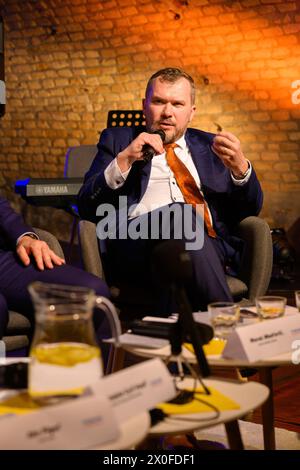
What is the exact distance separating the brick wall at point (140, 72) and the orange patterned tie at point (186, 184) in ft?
10.8

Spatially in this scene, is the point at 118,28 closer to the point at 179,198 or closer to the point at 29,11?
the point at 29,11

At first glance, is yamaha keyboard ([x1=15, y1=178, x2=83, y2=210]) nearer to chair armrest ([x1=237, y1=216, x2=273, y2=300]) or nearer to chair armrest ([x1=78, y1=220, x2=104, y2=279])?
chair armrest ([x1=78, y1=220, x2=104, y2=279])

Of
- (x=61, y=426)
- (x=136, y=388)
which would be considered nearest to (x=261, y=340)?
(x=136, y=388)

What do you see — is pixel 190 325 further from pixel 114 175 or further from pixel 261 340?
pixel 114 175

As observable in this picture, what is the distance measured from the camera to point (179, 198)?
2.96 metres

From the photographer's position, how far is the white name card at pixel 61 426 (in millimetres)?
959

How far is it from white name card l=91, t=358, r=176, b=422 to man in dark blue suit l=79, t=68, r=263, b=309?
1454 millimetres

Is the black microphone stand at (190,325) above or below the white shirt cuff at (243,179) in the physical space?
below

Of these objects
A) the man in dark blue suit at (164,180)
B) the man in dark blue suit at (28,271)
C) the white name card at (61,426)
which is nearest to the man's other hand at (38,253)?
the man in dark blue suit at (28,271)

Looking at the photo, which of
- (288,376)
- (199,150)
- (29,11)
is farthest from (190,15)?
(288,376)

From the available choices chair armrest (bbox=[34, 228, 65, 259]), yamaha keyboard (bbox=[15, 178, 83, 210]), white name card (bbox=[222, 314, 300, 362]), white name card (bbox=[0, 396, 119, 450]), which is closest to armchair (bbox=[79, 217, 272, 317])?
chair armrest (bbox=[34, 228, 65, 259])

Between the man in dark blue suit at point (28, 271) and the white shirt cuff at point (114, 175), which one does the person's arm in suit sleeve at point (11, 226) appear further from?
the white shirt cuff at point (114, 175)

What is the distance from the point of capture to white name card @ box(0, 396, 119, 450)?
37.8 inches
